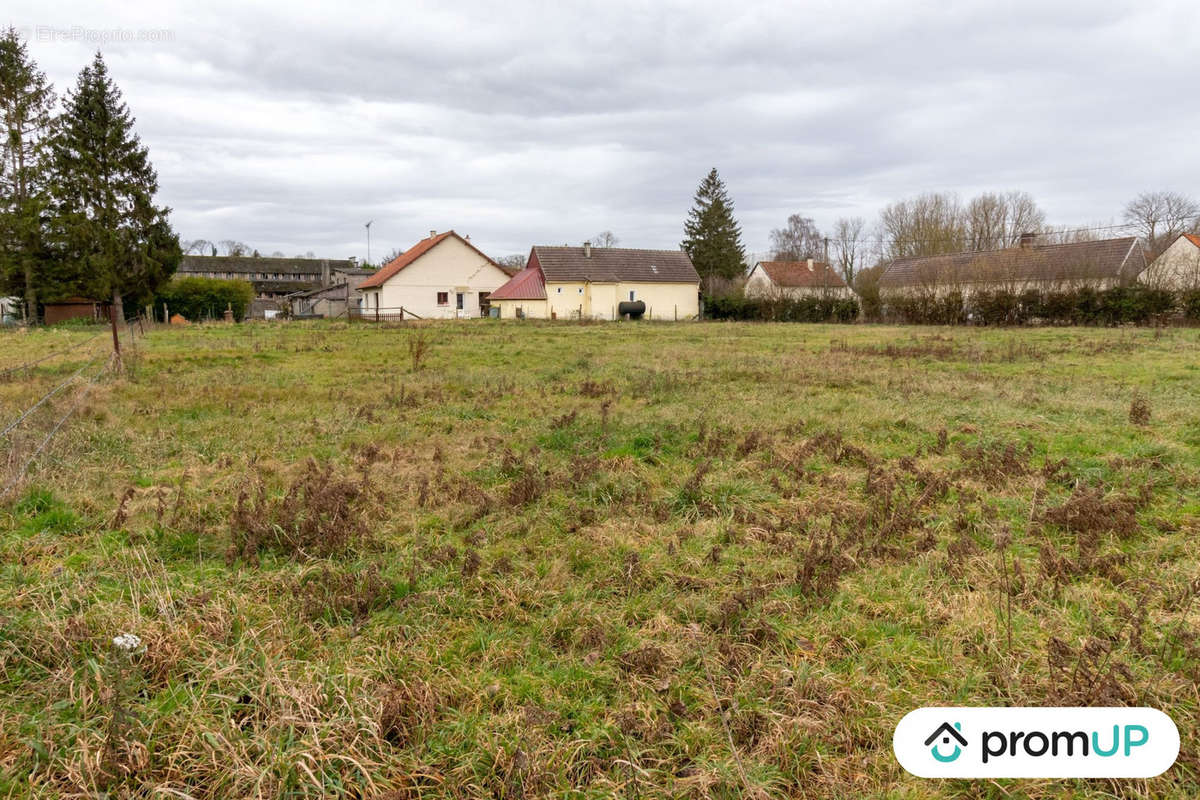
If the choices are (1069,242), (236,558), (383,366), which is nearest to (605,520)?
(236,558)

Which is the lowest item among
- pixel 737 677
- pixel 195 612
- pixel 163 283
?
pixel 737 677

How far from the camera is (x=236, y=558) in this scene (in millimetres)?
4352

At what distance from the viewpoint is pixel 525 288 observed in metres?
43.9

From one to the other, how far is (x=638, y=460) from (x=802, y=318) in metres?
33.9

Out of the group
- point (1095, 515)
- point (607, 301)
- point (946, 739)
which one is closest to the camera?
point (946, 739)

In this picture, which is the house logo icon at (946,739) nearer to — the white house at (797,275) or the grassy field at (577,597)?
the grassy field at (577,597)

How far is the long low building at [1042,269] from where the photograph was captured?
98.9 ft

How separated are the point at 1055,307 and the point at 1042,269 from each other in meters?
4.43

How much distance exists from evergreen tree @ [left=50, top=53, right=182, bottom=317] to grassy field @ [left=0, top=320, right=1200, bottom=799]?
93.7 feet

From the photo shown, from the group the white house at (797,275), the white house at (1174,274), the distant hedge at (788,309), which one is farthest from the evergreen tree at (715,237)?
the white house at (1174,274)

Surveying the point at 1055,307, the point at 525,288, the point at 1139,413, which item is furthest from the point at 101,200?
the point at 1055,307

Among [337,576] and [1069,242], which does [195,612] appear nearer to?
[337,576]

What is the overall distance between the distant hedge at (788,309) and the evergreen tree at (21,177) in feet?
118

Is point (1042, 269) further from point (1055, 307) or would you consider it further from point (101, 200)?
point (101, 200)
